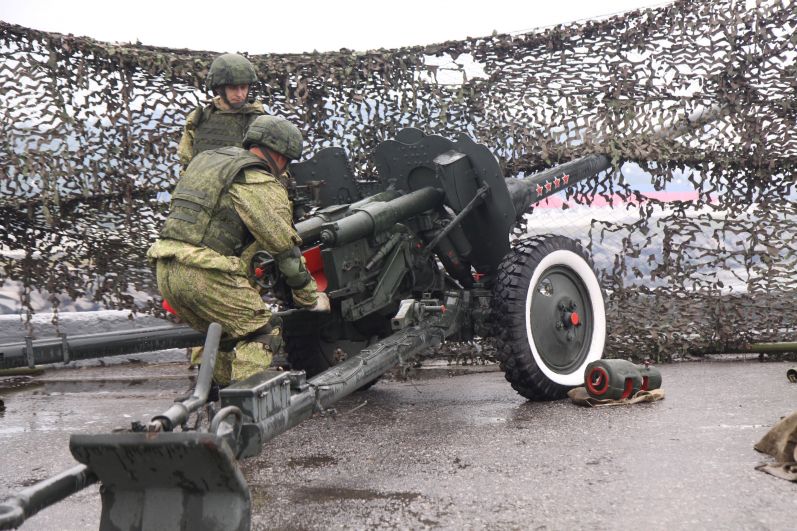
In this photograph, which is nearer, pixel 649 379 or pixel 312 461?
pixel 312 461

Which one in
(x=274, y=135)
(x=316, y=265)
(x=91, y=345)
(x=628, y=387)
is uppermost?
(x=274, y=135)

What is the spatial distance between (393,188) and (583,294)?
4.74ft

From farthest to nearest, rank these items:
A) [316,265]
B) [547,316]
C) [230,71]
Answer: [230,71] < [547,316] < [316,265]

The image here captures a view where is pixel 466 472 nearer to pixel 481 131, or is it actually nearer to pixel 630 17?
pixel 481 131

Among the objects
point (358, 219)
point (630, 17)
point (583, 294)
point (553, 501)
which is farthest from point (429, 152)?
point (553, 501)

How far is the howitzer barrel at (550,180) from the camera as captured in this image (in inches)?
250

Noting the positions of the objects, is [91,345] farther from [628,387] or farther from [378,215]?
[628,387]

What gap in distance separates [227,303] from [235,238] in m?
0.33

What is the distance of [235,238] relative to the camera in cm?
495

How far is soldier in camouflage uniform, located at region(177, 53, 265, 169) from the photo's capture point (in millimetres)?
6402

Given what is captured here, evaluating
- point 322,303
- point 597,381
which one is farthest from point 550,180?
point 322,303

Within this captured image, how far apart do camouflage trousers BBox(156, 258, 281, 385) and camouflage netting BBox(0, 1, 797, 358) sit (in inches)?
112

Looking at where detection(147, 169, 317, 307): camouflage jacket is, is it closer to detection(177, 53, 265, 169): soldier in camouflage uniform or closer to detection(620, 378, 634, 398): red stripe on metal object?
detection(177, 53, 265, 169): soldier in camouflage uniform

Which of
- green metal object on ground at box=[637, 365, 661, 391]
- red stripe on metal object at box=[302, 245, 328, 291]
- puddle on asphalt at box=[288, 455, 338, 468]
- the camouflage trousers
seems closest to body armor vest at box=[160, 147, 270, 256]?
the camouflage trousers
